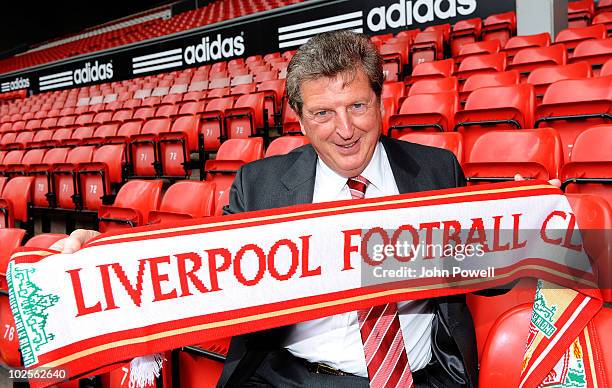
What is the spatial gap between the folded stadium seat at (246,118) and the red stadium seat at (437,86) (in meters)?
1.73

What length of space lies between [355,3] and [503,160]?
684 centimetres

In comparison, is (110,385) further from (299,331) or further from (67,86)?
(67,86)

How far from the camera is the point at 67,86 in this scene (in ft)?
46.4

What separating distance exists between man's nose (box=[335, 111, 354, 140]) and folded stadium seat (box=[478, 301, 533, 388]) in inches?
22.9

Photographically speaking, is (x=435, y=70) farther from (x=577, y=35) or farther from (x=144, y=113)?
(x=144, y=113)

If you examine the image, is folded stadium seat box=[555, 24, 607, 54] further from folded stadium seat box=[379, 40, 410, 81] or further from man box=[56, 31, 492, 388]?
man box=[56, 31, 492, 388]

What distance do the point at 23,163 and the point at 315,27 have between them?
5443 millimetres

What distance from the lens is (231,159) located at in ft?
12.4

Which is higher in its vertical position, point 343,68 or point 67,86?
point 67,86

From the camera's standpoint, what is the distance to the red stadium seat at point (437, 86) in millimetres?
4516

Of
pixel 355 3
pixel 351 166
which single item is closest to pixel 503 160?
pixel 351 166

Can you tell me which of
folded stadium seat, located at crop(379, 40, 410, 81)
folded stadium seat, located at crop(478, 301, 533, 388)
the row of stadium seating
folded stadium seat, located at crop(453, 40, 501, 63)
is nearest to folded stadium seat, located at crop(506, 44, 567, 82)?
folded stadium seat, located at crop(453, 40, 501, 63)

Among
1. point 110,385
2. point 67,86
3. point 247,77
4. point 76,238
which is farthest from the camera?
point 67,86

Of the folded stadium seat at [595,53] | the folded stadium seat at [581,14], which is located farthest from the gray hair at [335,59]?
the folded stadium seat at [581,14]
